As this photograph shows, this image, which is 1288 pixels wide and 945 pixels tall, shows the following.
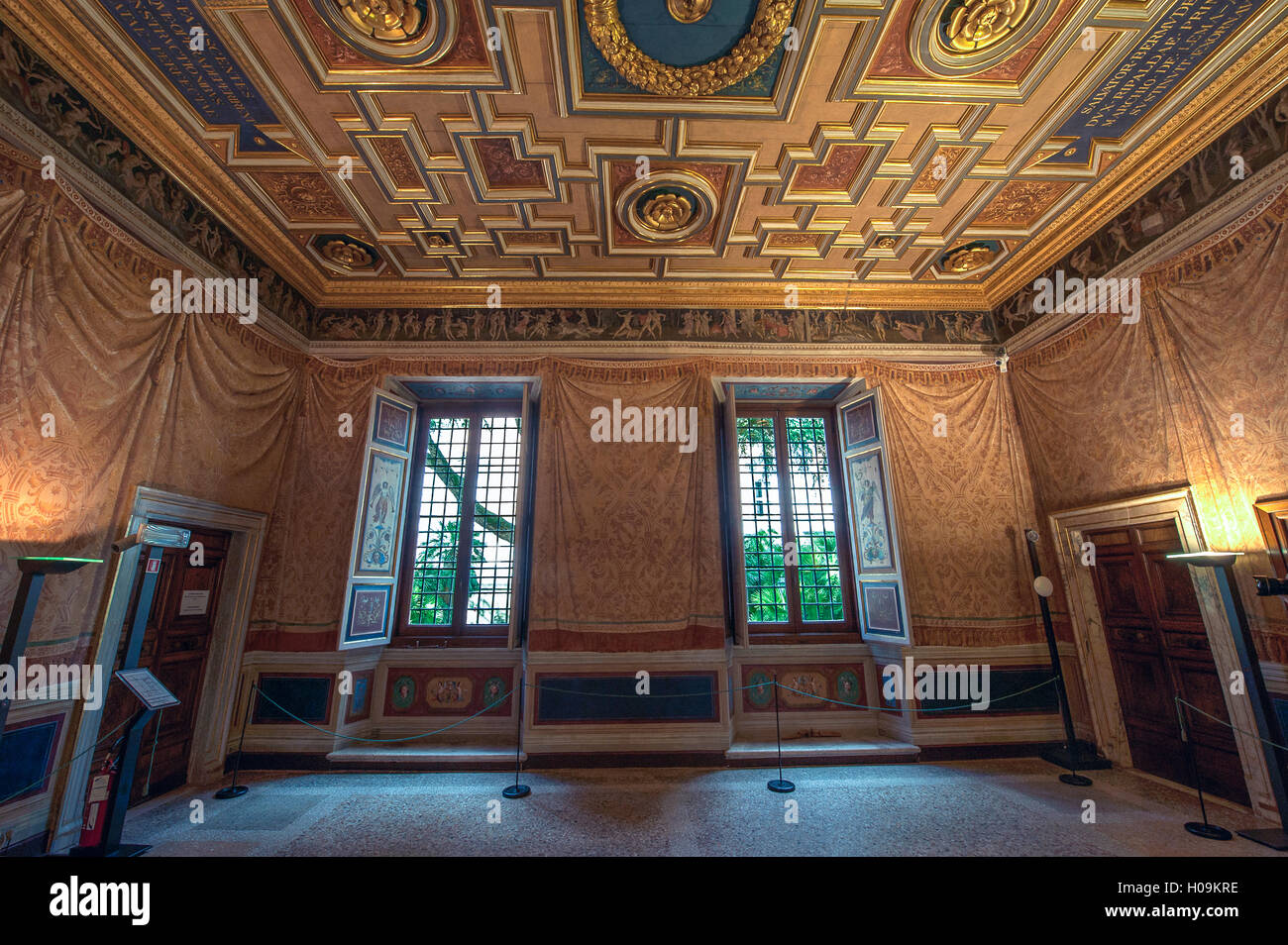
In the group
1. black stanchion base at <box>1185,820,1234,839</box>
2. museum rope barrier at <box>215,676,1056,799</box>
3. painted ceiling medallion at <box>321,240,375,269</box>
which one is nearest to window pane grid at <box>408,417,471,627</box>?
museum rope barrier at <box>215,676,1056,799</box>

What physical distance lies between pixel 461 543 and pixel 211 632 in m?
2.60

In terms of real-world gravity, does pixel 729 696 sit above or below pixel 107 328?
below

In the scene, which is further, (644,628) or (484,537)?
(484,537)

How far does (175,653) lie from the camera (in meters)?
4.72

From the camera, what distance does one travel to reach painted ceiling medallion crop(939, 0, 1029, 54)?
11.2 ft

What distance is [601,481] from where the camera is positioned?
5.91 metres

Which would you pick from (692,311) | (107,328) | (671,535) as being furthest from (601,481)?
(107,328)

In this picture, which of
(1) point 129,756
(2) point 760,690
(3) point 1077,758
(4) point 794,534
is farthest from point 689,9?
(3) point 1077,758

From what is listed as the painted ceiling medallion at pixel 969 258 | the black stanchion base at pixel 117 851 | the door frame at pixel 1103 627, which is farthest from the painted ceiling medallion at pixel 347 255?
the door frame at pixel 1103 627

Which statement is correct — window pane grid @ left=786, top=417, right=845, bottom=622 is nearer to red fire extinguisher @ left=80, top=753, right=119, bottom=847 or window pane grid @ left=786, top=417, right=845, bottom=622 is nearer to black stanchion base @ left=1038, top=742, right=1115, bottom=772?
black stanchion base @ left=1038, top=742, right=1115, bottom=772

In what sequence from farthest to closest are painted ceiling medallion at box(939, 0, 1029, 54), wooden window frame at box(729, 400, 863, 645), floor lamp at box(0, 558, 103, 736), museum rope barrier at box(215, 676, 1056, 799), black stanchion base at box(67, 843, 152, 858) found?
wooden window frame at box(729, 400, 863, 645) < museum rope barrier at box(215, 676, 1056, 799) < painted ceiling medallion at box(939, 0, 1029, 54) < black stanchion base at box(67, 843, 152, 858) < floor lamp at box(0, 558, 103, 736)

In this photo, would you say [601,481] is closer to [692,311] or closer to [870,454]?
[692,311]

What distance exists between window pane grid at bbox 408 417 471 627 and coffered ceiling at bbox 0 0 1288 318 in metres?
2.19
